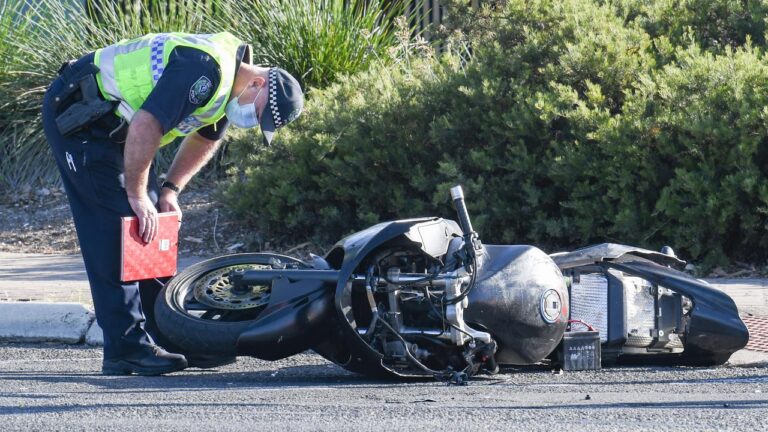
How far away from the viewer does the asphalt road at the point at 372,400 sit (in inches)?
180

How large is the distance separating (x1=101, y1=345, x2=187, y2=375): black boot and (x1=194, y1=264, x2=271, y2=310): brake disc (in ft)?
1.05

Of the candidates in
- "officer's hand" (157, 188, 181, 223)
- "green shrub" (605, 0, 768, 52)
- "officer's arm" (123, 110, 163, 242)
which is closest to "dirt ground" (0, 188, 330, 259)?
"green shrub" (605, 0, 768, 52)

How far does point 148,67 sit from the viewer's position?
571cm

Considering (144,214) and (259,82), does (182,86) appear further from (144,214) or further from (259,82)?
(144,214)

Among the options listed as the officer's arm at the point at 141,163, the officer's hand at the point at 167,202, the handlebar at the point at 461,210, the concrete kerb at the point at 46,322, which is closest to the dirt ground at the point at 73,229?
the concrete kerb at the point at 46,322

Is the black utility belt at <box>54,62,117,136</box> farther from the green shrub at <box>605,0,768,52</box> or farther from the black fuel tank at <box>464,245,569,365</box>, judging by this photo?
the green shrub at <box>605,0,768,52</box>

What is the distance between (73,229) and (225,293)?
5.90 m

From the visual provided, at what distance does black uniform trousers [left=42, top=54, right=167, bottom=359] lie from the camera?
5.81 m

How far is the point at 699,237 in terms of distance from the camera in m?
8.76

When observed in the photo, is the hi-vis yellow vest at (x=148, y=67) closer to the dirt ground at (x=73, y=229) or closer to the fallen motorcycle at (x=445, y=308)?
the fallen motorcycle at (x=445, y=308)

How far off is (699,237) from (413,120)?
257 cm

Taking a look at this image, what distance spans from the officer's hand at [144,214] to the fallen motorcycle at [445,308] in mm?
328

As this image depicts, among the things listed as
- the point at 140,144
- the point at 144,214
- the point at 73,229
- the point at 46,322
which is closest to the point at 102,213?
the point at 144,214

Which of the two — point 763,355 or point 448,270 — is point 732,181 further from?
point 448,270
